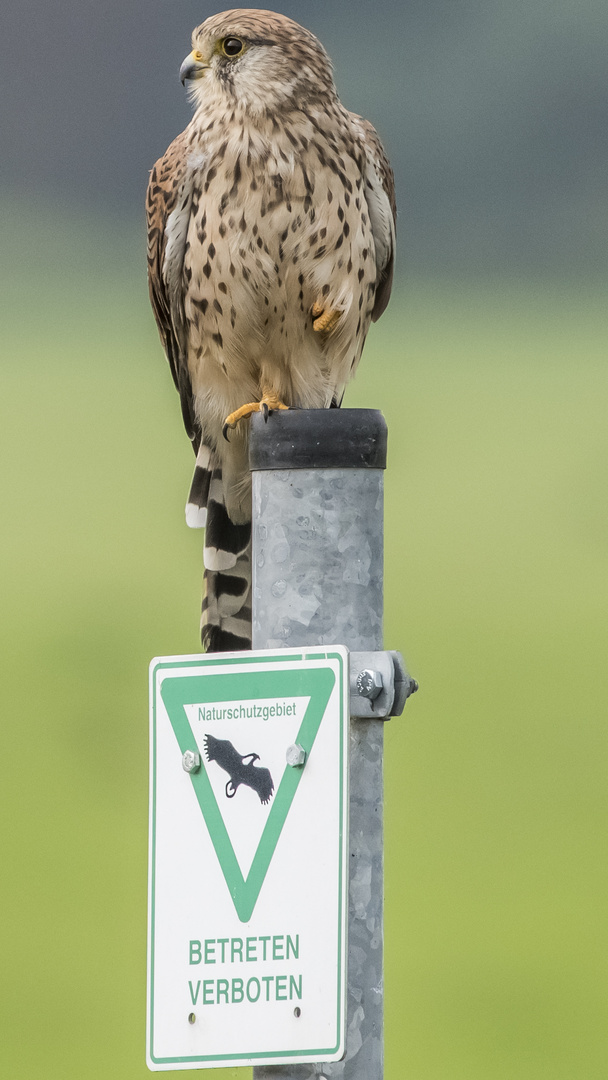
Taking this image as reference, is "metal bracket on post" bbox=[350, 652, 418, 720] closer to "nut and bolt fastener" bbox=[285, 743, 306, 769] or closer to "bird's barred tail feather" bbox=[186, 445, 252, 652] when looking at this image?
"nut and bolt fastener" bbox=[285, 743, 306, 769]

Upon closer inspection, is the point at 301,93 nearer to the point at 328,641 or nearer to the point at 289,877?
the point at 328,641

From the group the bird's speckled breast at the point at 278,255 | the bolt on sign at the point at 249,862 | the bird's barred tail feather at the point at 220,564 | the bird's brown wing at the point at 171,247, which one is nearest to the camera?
the bolt on sign at the point at 249,862

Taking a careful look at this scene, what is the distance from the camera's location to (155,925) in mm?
1042

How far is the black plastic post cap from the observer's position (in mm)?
1122

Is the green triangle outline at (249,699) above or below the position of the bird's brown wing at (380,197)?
below

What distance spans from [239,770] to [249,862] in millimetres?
72

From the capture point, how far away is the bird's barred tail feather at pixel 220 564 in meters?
2.01

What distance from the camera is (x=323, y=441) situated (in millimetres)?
1124

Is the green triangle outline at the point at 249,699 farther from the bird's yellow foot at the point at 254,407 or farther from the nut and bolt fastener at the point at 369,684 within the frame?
the bird's yellow foot at the point at 254,407

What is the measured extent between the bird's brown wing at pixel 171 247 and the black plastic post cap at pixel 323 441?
1.41 metres

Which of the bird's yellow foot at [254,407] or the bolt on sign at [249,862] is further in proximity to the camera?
the bird's yellow foot at [254,407]

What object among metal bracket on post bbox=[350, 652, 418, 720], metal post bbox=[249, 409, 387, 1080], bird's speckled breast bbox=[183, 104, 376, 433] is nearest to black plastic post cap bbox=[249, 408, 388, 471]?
metal post bbox=[249, 409, 387, 1080]

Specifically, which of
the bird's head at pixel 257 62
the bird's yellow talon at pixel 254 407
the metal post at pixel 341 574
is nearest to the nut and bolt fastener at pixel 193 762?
the metal post at pixel 341 574

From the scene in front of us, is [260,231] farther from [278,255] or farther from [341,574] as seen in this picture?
[341,574]
